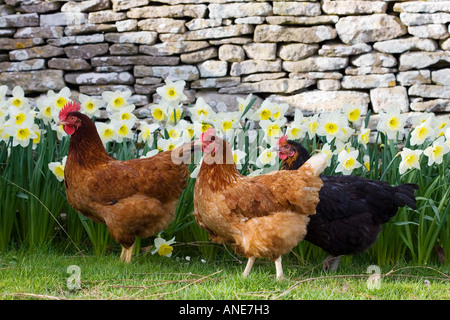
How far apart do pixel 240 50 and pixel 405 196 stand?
274 cm

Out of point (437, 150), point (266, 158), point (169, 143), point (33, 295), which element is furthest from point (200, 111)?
point (33, 295)

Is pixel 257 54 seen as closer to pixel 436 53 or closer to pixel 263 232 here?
pixel 436 53

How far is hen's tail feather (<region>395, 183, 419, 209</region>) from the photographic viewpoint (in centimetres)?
324

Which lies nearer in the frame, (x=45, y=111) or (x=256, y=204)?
(x=256, y=204)

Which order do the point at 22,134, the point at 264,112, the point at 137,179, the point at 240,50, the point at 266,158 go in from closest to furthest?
the point at 137,179 → the point at 266,158 → the point at 22,134 → the point at 264,112 → the point at 240,50

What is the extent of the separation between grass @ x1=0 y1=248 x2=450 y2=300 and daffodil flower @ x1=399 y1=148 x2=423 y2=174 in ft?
1.92

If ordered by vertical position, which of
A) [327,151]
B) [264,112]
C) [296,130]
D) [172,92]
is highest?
[172,92]

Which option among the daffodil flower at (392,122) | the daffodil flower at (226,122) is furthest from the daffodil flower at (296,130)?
the daffodil flower at (392,122)

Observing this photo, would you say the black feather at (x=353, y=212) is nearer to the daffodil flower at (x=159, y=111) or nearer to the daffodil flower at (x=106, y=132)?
the daffodil flower at (x=159, y=111)

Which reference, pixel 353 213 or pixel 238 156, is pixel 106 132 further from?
pixel 353 213

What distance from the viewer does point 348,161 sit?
3520 mm

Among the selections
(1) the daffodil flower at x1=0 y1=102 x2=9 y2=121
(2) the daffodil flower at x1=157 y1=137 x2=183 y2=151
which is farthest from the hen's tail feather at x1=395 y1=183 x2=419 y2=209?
(1) the daffodil flower at x1=0 y1=102 x2=9 y2=121

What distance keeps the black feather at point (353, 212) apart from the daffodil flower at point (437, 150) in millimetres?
250

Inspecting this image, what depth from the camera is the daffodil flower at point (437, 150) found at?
11.3 ft
